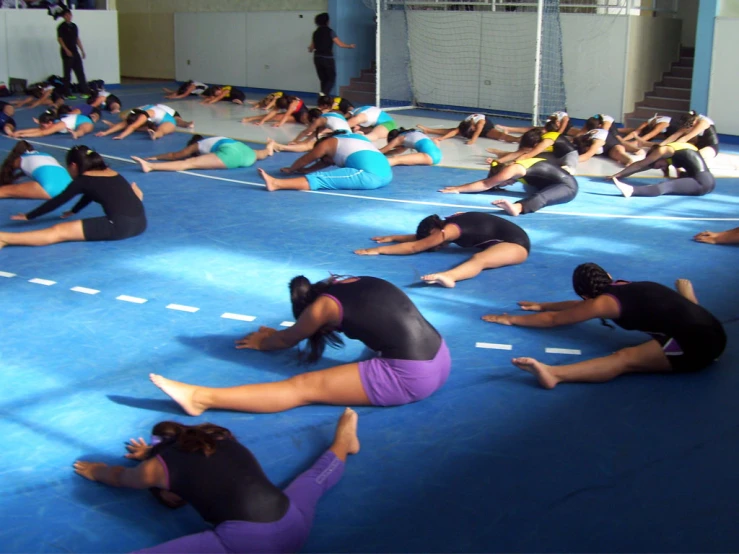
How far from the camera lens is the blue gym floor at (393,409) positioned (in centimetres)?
347

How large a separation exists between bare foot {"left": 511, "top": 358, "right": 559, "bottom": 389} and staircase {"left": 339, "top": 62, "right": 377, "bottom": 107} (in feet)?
50.0

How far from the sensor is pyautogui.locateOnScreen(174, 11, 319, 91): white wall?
67.7 feet

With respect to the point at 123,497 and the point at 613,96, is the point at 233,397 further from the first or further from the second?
the point at 613,96

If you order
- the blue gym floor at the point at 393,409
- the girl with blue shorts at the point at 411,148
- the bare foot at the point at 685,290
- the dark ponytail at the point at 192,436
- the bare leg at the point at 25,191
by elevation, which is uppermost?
the girl with blue shorts at the point at 411,148

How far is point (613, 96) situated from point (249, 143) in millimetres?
6862

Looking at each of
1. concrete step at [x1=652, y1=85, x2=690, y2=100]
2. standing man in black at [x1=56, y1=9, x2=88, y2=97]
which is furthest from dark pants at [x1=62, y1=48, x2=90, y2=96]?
concrete step at [x1=652, y1=85, x2=690, y2=100]

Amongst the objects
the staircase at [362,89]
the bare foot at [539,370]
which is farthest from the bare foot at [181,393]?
the staircase at [362,89]

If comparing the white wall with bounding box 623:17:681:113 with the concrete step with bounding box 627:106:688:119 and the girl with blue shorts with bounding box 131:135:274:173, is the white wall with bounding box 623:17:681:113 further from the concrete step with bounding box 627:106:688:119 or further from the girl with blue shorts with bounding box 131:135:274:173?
the girl with blue shorts with bounding box 131:135:274:173

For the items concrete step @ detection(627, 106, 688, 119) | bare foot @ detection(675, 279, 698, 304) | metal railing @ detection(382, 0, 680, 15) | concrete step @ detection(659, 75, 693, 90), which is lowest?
bare foot @ detection(675, 279, 698, 304)

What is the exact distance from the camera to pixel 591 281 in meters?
5.01

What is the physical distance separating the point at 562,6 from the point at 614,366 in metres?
12.9

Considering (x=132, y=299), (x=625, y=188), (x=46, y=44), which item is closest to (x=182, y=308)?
(x=132, y=299)

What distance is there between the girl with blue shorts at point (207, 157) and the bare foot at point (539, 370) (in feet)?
23.3

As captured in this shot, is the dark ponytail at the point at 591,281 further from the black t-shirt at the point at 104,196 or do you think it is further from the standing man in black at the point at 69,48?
the standing man in black at the point at 69,48
